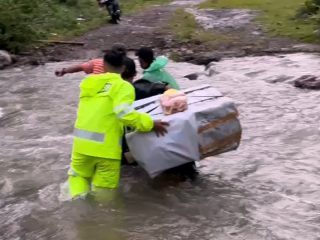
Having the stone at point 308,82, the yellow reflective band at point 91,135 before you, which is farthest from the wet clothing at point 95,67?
the stone at point 308,82

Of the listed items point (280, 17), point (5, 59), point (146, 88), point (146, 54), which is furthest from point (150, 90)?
point (280, 17)

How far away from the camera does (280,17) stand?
67.4 ft

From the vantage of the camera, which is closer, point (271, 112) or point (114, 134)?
point (114, 134)

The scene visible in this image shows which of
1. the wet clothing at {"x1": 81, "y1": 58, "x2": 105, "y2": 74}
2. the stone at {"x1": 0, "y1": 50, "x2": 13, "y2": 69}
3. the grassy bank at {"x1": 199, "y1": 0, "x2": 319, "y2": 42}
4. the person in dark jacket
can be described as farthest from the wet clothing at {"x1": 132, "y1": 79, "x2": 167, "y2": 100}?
the grassy bank at {"x1": 199, "y1": 0, "x2": 319, "y2": 42}

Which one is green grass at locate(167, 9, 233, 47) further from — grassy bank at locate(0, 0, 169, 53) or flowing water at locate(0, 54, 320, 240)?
flowing water at locate(0, 54, 320, 240)

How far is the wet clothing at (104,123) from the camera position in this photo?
19.6 ft

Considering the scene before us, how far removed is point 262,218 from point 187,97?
1.35 m

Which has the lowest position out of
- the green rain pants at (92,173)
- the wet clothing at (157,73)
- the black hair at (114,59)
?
the green rain pants at (92,173)

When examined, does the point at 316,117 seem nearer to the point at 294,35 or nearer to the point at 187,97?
the point at 187,97

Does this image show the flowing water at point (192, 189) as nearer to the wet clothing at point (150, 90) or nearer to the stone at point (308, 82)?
the stone at point (308, 82)

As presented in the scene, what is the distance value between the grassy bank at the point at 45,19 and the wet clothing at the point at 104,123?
11.6 metres

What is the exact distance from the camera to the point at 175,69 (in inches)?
589

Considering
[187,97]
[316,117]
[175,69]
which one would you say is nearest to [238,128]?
[187,97]

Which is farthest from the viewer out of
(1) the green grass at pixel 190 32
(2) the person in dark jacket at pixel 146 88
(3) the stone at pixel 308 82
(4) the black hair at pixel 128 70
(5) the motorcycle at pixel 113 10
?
(5) the motorcycle at pixel 113 10
